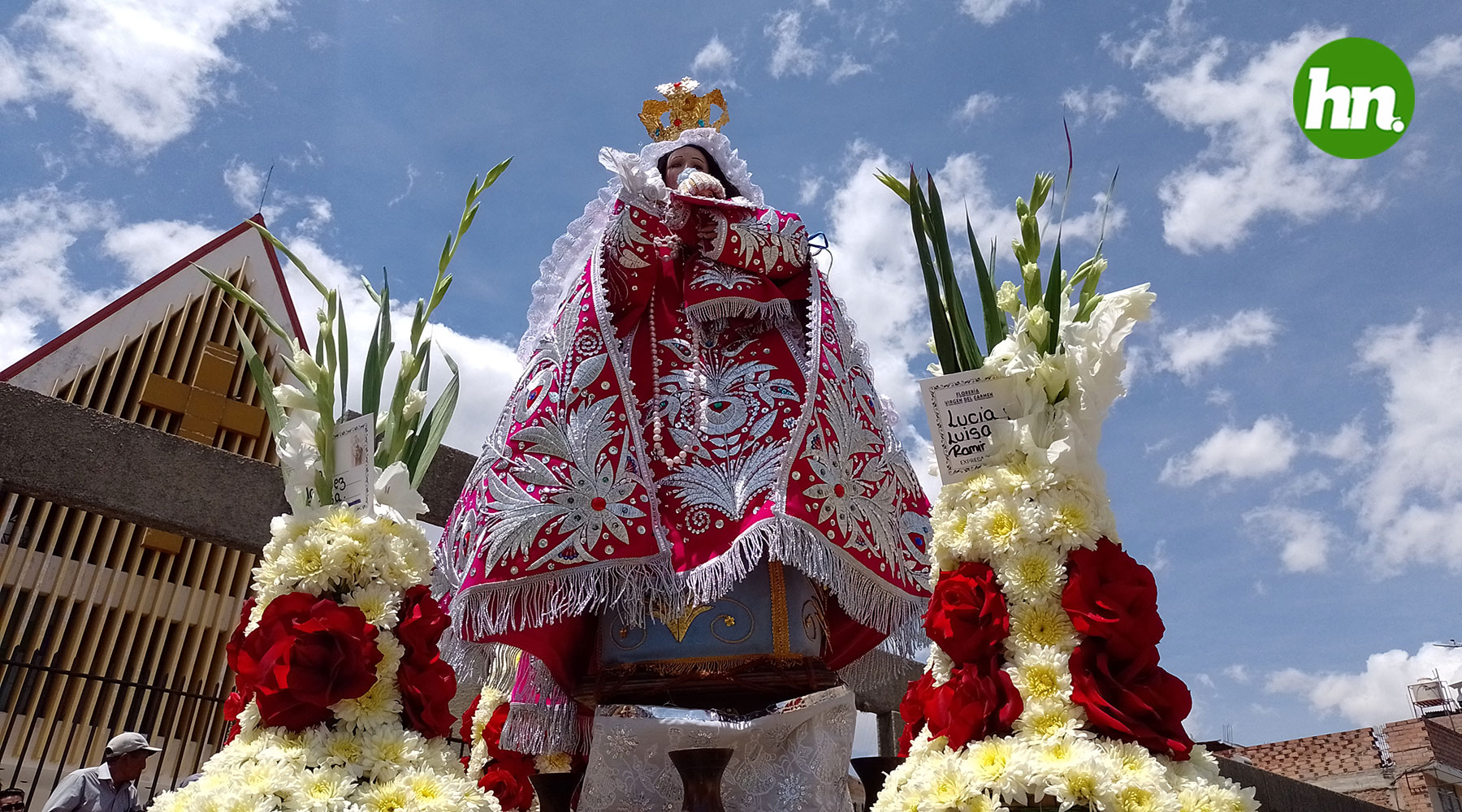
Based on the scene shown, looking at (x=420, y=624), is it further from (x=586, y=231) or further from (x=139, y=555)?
(x=139, y=555)

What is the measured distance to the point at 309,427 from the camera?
2895 mm

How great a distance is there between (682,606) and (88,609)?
14307mm

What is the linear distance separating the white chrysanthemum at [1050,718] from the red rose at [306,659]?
4.83ft

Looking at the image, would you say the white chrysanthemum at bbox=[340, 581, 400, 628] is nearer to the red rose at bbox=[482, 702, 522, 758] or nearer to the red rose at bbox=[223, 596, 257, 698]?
the red rose at bbox=[223, 596, 257, 698]

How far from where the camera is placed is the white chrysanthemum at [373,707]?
2414 mm

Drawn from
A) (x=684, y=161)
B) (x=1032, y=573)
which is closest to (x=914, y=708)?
(x=1032, y=573)

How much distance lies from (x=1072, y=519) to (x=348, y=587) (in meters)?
1.70

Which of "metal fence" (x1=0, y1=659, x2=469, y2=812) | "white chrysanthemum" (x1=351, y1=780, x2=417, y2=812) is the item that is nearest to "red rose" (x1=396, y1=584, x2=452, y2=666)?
"white chrysanthemum" (x1=351, y1=780, x2=417, y2=812)

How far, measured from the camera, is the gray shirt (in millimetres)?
4578

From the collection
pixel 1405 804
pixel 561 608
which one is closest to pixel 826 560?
pixel 561 608

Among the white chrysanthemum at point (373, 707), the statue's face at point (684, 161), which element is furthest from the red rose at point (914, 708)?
the statue's face at point (684, 161)

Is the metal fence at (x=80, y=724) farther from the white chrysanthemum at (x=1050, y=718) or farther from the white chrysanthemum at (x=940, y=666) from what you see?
the white chrysanthemum at (x=1050, y=718)

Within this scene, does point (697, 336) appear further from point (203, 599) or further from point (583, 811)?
point (203, 599)

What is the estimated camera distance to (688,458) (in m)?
3.15
